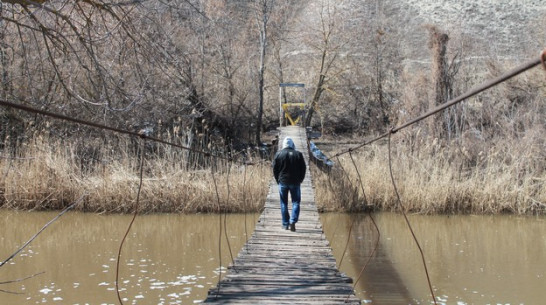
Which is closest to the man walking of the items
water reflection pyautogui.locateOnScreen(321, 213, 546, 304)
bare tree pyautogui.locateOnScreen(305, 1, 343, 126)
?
water reflection pyautogui.locateOnScreen(321, 213, 546, 304)

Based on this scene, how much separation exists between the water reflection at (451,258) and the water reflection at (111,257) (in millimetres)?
1701

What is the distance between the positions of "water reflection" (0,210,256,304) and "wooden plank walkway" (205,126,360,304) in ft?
4.07

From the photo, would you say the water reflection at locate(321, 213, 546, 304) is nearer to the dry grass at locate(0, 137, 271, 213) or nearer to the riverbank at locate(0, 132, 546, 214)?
the riverbank at locate(0, 132, 546, 214)

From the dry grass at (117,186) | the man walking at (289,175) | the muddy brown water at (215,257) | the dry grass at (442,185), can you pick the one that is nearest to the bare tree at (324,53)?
the dry grass at (442,185)

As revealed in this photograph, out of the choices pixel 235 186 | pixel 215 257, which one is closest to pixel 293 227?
pixel 215 257

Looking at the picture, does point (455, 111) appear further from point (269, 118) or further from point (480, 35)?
point (480, 35)

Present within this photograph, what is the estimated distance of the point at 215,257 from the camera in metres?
7.05

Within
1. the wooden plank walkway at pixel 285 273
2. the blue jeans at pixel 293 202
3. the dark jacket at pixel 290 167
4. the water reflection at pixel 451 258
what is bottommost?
the water reflection at pixel 451 258

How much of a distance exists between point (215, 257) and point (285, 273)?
337 centimetres

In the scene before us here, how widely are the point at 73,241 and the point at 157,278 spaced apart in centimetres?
235

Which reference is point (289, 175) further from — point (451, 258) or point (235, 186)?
point (235, 186)

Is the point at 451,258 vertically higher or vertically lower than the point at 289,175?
lower

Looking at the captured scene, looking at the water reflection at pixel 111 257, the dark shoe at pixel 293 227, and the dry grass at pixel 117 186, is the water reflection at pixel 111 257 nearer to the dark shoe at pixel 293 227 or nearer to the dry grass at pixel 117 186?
the dry grass at pixel 117 186

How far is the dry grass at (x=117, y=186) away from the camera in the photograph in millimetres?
8898
